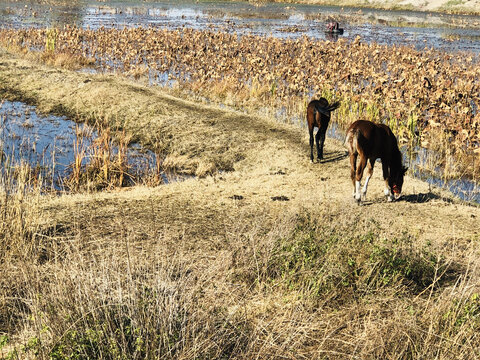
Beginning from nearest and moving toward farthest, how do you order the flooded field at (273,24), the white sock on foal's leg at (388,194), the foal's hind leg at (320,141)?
the white sock on foal's leg at (388,194) < the foal's hind leg at (320,141) < the flooded field at (273,24)

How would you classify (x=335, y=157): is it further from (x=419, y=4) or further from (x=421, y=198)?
(x=419, y=4)

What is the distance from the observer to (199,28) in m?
43.3

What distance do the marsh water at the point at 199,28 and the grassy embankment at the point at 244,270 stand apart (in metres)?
1.78

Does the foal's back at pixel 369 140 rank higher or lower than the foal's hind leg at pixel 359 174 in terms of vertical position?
higher

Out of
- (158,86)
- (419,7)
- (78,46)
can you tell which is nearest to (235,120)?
(158,86)

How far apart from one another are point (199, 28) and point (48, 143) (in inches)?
1209

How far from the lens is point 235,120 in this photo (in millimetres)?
15875

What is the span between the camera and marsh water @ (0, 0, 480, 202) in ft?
45.2

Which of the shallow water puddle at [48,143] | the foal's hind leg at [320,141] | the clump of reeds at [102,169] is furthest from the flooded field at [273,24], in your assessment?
the clump of reeds at [102,169]

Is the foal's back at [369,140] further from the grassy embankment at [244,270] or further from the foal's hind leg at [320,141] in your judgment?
the foal's hind leg at [320,141]

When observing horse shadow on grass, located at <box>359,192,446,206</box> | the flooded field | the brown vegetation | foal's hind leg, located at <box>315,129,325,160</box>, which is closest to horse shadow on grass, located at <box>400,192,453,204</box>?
horse shadow on grass, located at <box>359,192,446,206</box>

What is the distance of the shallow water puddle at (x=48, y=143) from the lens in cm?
1253

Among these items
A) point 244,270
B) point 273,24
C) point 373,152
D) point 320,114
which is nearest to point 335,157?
point 320,114

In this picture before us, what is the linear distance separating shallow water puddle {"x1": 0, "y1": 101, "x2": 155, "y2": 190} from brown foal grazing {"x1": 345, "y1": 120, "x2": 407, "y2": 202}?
17.1 ft
